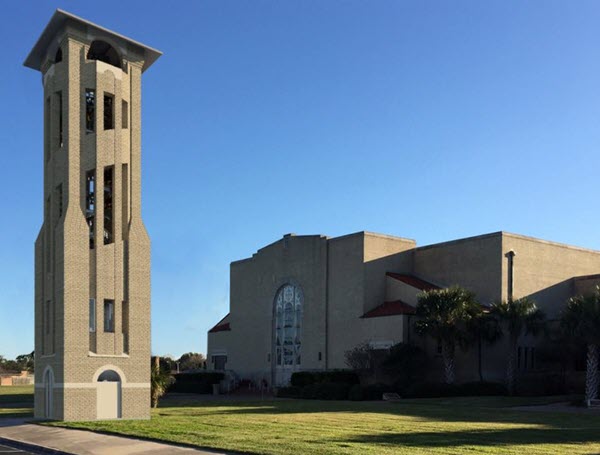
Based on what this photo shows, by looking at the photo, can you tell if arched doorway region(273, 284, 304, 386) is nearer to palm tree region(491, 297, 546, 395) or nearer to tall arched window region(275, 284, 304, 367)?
tall arched window region(275, 284, 304, 367)

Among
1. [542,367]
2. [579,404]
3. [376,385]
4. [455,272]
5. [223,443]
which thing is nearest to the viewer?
[223,443]

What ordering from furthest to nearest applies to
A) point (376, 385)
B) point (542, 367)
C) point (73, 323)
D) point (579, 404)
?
1. point (542, 367)
2. point (376, 385)
3. point (579, 404)
4. point (73, 323)

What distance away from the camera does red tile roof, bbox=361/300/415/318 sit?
5153cm

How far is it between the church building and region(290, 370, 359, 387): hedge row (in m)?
2.72

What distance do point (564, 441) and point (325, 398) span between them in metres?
28.7

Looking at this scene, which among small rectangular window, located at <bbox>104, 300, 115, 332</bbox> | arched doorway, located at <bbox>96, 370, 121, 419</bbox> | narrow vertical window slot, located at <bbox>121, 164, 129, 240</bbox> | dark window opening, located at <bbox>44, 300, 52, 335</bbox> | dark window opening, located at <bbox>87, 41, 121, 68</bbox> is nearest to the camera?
arched doorway, located at <bbox>96, 370, 121, 419</bbox>

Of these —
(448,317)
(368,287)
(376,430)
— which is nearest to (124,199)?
(376,430)

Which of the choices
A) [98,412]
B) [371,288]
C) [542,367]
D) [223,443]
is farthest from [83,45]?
[542,367]

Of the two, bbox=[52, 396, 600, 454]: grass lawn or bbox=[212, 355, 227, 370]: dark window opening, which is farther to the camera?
bbox=[212, 355, 227, 370]: dark window opening

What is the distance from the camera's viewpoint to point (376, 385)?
156 feet

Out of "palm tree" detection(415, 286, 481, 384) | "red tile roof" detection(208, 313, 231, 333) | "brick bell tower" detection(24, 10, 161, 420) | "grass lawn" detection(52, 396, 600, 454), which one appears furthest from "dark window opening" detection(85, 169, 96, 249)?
"red tile roof" detection(208, 313, 231, 333)

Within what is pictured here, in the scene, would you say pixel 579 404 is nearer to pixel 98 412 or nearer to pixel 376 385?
pixel 376 385

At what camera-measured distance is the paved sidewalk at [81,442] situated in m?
19.2

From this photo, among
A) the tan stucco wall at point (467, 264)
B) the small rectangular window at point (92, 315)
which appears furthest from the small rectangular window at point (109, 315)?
the tan stucco wall at point (467, 264)
